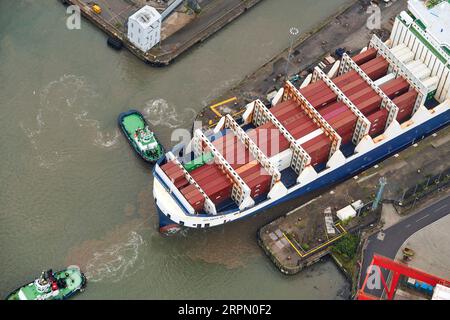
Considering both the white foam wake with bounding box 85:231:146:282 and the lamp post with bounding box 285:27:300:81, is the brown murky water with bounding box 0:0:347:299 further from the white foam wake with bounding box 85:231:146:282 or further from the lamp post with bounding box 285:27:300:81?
the lamp post with bounding box 285:27:300:81

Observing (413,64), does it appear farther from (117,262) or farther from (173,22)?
(117,262)

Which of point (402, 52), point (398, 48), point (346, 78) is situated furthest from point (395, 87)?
point (398, 48)

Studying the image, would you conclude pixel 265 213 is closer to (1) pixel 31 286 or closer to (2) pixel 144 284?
(2) pixel 144 284

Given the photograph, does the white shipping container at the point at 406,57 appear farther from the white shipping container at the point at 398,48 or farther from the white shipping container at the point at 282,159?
the white shipping container at the point at 282,159

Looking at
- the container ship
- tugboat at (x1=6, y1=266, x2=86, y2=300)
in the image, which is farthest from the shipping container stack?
tugboat at (x1=6, y1=266, x2=86, y2=300)

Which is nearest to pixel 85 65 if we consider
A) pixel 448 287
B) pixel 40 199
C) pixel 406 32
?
pixel 40 199
